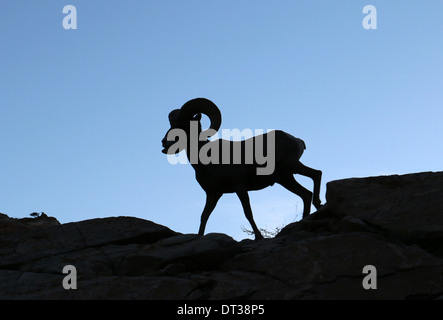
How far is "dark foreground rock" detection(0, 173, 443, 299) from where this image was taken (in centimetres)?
789

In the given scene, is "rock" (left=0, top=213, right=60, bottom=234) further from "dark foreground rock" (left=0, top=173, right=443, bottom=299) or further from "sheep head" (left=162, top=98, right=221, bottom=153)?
"sheep head" (left=162, top=98, right=221, bottom=153)

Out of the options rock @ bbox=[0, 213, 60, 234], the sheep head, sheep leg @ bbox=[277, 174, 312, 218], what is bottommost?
rock @ bbox=[0, 213, 60, 234]

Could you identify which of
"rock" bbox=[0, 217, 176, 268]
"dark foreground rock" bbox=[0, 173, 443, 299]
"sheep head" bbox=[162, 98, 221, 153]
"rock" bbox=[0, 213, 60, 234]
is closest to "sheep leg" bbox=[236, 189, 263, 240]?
"dark foreground rock" bbox=[0, 173, 443, 299]

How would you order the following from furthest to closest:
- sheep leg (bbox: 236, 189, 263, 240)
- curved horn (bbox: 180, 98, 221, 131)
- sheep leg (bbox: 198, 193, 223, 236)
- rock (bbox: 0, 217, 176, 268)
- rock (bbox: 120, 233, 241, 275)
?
curved horn (bbox: 180, 98, 221, 131)
sheep leg (bbox: 198, 193, 223, 236)
sheep leg (bbox: 236, 189, 263, 240)
rock (bbox: 0, 217, 176, 268)
rock (bbox: 120, 233, 241, 275)

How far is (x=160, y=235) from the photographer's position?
399 inches

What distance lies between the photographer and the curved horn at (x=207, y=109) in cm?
1202

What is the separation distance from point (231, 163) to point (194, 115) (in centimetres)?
134

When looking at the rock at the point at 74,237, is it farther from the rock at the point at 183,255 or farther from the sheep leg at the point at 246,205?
the sheep leg at the point at 246,205

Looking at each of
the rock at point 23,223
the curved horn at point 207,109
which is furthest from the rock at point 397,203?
the rock at point 23,223

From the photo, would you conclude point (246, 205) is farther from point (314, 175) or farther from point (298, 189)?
point (314, 175)

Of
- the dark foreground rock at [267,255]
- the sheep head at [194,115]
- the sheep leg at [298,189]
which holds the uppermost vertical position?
the sheep head at [194,115]

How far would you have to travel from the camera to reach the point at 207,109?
12.1 metres

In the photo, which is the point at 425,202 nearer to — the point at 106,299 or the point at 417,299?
the point at 417,299
